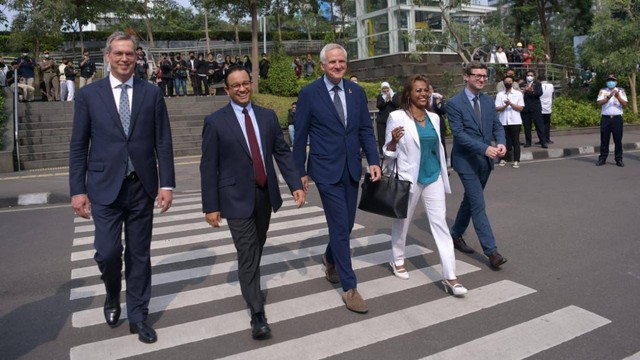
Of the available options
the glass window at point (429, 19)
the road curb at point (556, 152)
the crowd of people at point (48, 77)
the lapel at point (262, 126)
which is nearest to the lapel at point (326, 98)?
the lapel at point (262, 126)

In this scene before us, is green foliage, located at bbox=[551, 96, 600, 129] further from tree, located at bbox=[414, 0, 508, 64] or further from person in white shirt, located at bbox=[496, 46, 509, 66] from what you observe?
tree, located at bbox=[414, 0, 508, 64]

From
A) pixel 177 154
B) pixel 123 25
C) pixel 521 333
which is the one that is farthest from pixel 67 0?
pixel 521 333

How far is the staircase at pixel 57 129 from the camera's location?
1467 cm

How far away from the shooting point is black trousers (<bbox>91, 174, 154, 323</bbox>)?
375 centimetres

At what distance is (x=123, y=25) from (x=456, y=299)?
37.2 metres

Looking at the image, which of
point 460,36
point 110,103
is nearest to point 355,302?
point 110,103

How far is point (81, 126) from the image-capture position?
12.1ft

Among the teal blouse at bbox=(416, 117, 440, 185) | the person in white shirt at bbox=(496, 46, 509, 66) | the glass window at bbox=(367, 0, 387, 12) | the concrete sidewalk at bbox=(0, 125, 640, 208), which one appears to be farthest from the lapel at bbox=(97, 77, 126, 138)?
the glass window at bbox=(367, 0, 387, 12)

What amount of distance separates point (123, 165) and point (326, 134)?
155 centimetres

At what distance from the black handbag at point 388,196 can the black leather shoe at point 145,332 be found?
2023 millimetres

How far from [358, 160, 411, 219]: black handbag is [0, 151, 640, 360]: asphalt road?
70 centimetres

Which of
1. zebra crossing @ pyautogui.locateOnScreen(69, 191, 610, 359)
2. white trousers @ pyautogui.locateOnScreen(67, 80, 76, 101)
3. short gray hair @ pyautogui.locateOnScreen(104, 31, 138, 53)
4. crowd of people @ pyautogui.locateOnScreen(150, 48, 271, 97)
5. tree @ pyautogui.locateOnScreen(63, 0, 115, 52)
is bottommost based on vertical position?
zebra crossing @ pyautogui.locateOnScreen(69, 191, 610, 359)

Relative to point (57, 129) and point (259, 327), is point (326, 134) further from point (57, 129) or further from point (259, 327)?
point (57, 129)

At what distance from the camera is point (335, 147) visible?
431 cm
